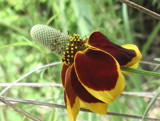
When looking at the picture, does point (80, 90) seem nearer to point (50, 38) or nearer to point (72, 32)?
→ point (50, 38)

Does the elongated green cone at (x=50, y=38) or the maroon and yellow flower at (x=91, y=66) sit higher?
the elongated green cone at (x=50, y=38)

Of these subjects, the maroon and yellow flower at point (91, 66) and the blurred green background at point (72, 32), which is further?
the blurred green background at point (72, 32)

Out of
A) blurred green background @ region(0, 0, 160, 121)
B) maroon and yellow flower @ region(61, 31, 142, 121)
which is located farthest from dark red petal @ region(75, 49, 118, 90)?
blurred green background @ region(0, 0, 160, 121)

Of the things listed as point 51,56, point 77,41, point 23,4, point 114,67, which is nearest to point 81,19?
point 51,56

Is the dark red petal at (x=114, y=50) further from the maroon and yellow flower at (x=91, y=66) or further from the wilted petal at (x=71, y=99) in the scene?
the wilted petal at (x=71, y=99)

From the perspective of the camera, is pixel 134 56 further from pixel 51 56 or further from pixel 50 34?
pixel 51 56

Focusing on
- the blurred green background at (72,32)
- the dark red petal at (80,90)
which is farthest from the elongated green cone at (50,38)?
the blurred green background at (72,32)
